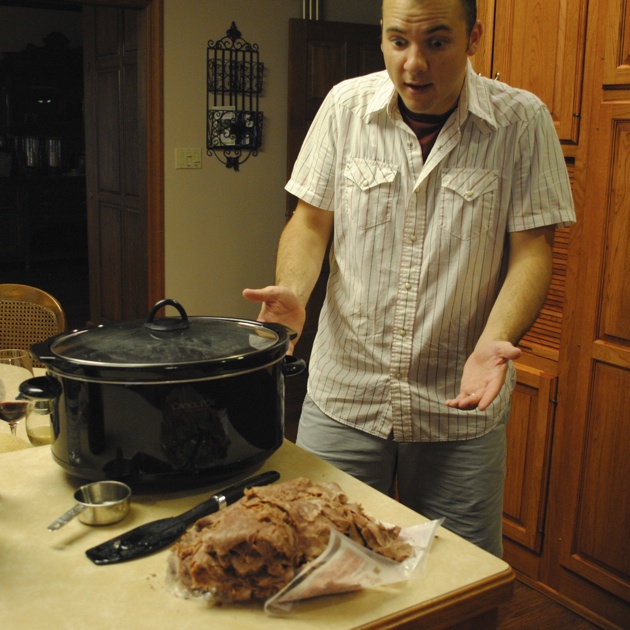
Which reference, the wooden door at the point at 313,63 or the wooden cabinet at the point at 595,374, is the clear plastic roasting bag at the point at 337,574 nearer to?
the wooden cabinet at the point at 595,374

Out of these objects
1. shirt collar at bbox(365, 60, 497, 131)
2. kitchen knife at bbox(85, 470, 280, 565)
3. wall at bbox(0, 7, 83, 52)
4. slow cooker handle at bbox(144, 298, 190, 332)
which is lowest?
kitchen knife at bbox(85, 470, 280, 565)

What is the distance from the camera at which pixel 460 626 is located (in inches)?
38.0

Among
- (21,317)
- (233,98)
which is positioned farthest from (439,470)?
(233,98)

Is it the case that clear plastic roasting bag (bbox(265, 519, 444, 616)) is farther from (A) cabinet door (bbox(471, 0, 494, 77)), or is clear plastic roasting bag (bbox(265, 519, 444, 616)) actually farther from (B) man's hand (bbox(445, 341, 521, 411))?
(A) cabinet door (bbox(471, 0, 494, 77))

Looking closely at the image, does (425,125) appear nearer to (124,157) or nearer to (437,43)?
(437,43)

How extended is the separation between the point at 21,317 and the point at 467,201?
1726mm

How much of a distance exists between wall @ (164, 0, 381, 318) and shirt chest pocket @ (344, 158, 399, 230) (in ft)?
9.77

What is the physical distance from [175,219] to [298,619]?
12.5 ft

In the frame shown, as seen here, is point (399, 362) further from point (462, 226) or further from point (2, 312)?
point (2, 312)

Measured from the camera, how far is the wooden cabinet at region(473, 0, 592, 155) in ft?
7.73

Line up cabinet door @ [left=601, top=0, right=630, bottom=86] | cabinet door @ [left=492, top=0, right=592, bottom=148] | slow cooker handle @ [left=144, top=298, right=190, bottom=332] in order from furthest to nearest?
cabinet door @ [left=492, top=0, right=592, bottom=148] → cabinet door @ [left=601, top=0, right=630, bottom=86] → slow cooker handle @ [left=144, top=298, right=190, bottom=332]

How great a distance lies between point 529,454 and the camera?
8.57 ft

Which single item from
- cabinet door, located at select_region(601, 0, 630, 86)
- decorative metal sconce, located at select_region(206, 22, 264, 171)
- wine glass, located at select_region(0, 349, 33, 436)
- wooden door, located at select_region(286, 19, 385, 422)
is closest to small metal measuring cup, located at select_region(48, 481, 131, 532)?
wine glass, located at select_region(0, 349, 33, 436)

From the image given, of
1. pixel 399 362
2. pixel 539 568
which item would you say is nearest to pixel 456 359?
pixel 399 362
